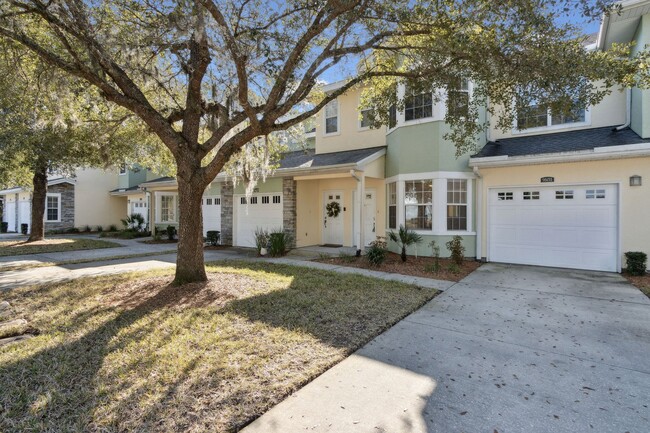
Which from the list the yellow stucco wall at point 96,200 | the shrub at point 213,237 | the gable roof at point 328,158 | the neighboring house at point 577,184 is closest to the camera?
the neighboring house at point 577,184

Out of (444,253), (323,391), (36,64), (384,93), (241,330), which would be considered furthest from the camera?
(444,253)

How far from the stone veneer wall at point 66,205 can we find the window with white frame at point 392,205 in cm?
2193

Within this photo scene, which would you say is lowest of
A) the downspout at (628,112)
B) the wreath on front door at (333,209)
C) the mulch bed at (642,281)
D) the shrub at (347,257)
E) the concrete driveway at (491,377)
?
the concrete driveway at (491,377)

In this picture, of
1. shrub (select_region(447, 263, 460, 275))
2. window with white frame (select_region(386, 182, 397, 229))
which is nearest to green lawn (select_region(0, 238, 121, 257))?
window with white frame (select_region(386, 182, 397, 229))

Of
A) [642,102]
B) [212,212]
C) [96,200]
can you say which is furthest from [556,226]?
[96,200]

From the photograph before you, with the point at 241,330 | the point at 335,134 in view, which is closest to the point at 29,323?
the point at 241,330

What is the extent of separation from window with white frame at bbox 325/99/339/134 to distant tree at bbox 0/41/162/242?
6.66m

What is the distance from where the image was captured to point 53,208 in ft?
72.5

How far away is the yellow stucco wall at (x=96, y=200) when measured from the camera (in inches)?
906

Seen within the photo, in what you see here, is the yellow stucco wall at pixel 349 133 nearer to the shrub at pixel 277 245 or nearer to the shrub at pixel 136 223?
the shrub at pixel 277 245

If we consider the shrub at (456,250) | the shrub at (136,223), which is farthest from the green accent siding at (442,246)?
the shrub at (136,223)

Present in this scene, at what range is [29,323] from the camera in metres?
4.82

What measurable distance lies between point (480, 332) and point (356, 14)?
216 inches

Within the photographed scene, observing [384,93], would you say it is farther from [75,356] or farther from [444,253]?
[75,356]
